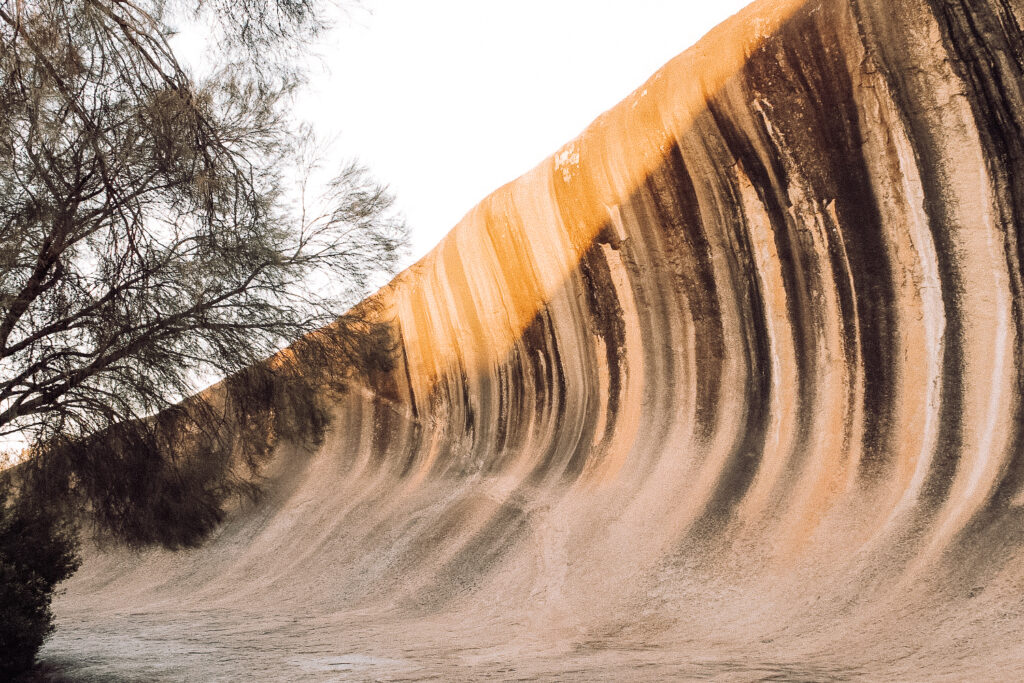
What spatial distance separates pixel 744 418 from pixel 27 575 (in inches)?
→ 232

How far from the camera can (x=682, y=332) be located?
9.02 metres

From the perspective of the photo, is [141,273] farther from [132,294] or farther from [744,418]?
[744,418]

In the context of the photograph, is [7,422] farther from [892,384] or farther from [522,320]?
[892,384]

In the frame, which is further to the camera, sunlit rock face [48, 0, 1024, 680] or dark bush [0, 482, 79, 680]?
sunlit rock face [48, 0, 1024, 680]

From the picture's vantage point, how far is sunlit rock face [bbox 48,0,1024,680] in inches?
240

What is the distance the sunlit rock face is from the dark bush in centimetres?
45

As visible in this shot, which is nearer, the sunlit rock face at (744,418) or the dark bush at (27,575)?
the dark bush at (27,575)

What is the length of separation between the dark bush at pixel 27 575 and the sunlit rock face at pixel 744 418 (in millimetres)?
452

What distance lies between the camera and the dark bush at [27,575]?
229 inches

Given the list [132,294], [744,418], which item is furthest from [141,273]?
[744,418]

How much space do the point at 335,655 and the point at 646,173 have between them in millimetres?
5431

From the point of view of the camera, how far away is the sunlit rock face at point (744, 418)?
20.0ft

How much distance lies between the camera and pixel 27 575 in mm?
6215

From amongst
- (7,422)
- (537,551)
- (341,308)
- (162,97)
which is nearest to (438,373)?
(341,308)
